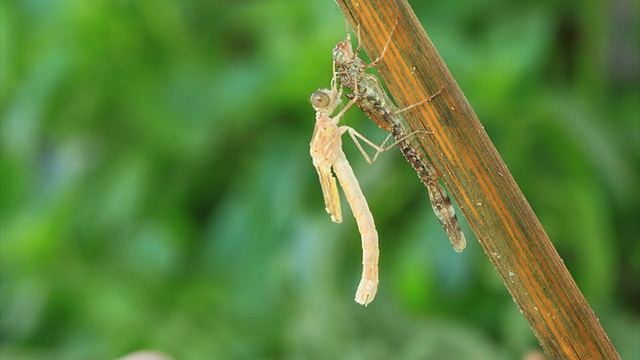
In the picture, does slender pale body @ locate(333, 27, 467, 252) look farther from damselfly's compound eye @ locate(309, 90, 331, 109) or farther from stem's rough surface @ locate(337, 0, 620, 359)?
stem's rough surface @ locate(337, 0, 620, 359)

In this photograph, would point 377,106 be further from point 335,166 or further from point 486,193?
point 486,193

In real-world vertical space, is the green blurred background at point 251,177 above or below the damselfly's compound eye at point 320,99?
below

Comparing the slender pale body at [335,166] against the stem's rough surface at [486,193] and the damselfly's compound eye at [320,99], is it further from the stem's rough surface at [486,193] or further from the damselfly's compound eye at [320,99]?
the stem's rough surface at [486,193]

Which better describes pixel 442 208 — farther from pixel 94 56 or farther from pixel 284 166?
pixel 94 56

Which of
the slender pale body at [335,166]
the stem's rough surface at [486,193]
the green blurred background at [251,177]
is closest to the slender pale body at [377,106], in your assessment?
the slender pale body at [335,166]

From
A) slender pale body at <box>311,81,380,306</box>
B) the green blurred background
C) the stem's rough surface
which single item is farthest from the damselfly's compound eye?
the green blurred background
